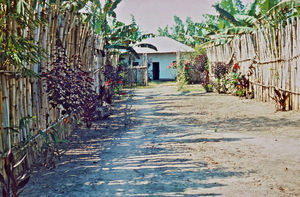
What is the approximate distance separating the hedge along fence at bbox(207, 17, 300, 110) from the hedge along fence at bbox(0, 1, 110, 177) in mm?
5224

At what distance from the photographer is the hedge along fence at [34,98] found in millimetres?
3844

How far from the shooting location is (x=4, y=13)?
149 inches

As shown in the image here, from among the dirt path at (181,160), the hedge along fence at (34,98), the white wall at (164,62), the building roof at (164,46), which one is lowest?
the dirt path at (181,160)

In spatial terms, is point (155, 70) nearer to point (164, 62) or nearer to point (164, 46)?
point (164, 62)

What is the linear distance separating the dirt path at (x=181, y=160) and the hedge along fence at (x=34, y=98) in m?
0.44

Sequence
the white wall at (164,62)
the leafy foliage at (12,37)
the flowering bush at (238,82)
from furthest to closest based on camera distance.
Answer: the white wall at (164,62)
the flowering bush at (238,82)
the leafy foliage at (12,37)

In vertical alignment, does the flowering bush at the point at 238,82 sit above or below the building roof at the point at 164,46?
below

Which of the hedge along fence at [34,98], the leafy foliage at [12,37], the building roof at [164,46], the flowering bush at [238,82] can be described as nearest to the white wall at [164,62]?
the building roof at [164,46]

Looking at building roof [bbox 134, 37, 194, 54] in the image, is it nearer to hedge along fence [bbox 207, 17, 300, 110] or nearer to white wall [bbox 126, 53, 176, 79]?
white wall [bbox 126, 53, 176, 79]

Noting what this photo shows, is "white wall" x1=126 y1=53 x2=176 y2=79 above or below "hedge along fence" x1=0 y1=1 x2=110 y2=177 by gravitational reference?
above

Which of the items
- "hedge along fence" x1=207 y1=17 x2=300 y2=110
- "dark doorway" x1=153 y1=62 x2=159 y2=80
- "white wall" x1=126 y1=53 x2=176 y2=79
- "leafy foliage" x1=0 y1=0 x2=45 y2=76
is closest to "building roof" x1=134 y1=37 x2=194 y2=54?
"white wall" x1=126 y1=53 x2=176 y2=79

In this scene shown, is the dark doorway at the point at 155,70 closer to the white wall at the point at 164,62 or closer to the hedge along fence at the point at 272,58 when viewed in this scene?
the white wall at the point at 164,62

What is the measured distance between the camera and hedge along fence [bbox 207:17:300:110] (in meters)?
8.47

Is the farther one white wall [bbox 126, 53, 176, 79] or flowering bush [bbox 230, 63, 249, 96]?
white wall [bbox 126, 53, 176, 79]
